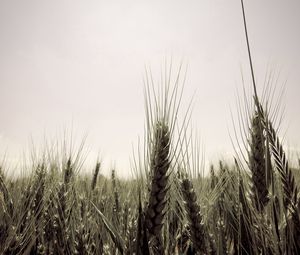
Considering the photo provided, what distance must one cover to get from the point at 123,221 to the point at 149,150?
567 mm

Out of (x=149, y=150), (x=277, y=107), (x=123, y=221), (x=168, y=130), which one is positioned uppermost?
(x=277, y=107)

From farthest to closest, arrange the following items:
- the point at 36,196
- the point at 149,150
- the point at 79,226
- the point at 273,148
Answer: the point at 36,196, the point at 273,148, the point at 79,226, the point at 149,150

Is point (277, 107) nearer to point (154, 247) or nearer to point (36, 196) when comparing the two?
point (154, 247)

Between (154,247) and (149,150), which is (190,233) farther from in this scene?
(149,150)

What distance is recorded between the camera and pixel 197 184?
169 centimetres

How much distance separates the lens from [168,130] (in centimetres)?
152

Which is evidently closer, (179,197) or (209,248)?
(209,248)

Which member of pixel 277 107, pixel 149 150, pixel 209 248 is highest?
pixel 277 107

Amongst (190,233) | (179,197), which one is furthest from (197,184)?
(190,233)

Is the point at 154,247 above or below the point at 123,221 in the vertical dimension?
below

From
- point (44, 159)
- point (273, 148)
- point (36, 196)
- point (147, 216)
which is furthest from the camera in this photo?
point (44, 159)

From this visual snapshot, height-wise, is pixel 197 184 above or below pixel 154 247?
above

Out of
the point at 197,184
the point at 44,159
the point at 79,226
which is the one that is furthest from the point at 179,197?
the point at 44,159

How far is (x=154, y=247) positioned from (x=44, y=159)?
5.36 ft
